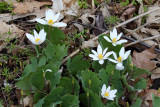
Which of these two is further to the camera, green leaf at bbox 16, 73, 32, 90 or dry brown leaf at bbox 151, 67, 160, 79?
dry brown leaf at bbox 151, 67, 160, 79

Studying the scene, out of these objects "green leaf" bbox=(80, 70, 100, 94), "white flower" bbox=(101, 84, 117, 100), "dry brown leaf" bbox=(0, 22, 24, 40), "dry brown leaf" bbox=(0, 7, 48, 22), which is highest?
"dry brown leaf" bbox=(0, 7, 48, 22)

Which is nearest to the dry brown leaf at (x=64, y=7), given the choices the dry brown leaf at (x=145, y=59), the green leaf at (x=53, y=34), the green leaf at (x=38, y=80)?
the green leaf at (x=53, y=34)

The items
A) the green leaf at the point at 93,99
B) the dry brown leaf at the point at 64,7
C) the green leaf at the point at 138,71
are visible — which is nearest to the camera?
the green leaf at the point at 93,99

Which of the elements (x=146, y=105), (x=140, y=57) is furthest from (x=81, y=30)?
(x=146, y=105)

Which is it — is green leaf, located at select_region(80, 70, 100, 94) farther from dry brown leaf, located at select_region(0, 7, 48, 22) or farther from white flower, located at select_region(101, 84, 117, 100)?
dry brown leaf, located at select_region(0, 7, 48, 22)

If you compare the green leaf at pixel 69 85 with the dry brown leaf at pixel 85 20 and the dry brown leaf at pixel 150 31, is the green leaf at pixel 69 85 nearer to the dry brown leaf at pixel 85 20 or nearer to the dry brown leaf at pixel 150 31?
the dry brown leaf at pixel 85 20

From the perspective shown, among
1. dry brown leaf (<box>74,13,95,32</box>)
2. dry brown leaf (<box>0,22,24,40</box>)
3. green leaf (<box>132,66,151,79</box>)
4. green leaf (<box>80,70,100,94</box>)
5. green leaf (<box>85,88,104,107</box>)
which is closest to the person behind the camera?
green leaf (<box>85,88,104,107</box>)

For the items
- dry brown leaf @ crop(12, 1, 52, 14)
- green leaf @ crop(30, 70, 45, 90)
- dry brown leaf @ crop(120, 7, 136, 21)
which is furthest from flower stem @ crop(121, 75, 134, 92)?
dry brown leaf @ crop(12, 1, 52, 14)
